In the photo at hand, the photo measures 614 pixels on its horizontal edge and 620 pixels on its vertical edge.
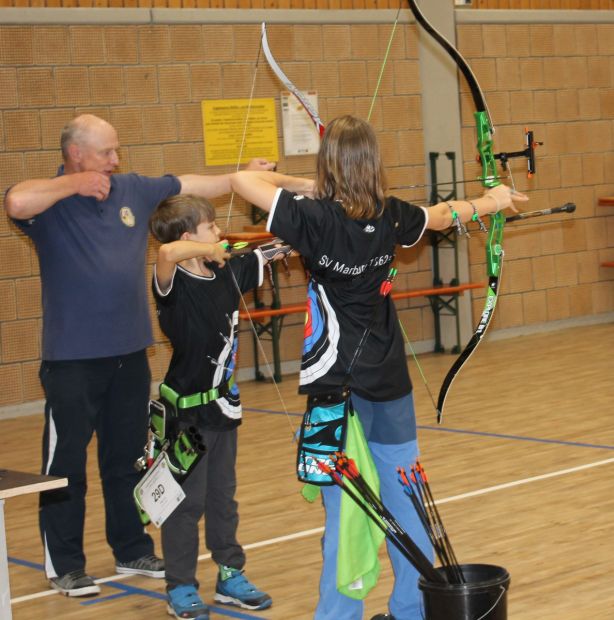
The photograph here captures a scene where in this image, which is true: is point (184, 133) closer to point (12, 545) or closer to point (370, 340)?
point (12, 545)

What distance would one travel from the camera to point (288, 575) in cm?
331

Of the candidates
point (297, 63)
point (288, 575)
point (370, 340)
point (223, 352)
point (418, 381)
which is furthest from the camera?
point (297, 63)

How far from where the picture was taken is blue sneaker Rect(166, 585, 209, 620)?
2.93m

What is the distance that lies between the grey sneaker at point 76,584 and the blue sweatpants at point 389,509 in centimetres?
93

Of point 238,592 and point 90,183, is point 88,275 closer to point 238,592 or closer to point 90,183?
point 90,183

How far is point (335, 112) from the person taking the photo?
24.4ft

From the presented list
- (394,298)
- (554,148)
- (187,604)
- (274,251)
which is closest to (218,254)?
(274,251)

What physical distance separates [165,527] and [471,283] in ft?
17.7

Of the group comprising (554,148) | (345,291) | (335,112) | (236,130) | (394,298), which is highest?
(335,112)

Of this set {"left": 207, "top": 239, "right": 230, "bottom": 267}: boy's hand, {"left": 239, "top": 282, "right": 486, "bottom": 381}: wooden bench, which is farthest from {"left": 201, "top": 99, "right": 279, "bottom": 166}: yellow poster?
{"left": 207, "top": 239, "right": 230, "bottom": 267}: boy's hand

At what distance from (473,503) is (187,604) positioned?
1372mm

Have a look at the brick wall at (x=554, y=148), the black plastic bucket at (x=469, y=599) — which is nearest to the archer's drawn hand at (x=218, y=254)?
the black plastic bucket at (x=469, y=599)

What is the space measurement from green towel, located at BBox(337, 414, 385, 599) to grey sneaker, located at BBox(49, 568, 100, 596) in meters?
1.03

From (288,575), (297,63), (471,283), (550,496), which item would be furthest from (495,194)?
(471,283)
